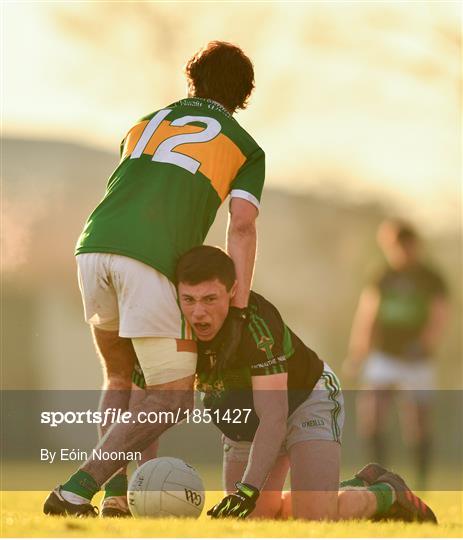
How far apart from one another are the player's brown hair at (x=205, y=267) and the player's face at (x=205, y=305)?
0.03 m

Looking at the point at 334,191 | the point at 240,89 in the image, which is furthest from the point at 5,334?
the point at 240,89

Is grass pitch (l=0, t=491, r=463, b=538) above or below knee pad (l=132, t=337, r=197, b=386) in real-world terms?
below

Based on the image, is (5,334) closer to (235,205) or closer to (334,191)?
(334,191)

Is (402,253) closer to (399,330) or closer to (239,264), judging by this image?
(399,330)

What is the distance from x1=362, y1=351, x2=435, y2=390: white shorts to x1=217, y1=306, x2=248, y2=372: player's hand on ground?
6553mm

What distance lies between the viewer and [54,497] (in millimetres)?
6301

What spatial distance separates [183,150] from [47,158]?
1353 centimetres

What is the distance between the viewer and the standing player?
6.41 metres

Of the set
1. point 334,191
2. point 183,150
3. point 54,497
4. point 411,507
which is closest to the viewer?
point 54,497

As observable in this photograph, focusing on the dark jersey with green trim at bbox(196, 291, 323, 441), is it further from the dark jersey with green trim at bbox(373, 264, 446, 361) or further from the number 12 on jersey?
the dark jersey with green trim at bbox(373, 264, 446, 361)

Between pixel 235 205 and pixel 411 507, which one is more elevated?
pixel 235 205

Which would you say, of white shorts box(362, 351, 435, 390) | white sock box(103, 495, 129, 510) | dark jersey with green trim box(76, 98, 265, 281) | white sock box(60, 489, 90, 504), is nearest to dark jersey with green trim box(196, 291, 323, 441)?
dark jersey with green trim box(76, 98, 265, 281)

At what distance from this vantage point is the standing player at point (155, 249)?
21.0 ft

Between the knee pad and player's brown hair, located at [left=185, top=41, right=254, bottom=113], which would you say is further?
player's brown hair, located at [left=185, top=41, right=254, bottom=113]
